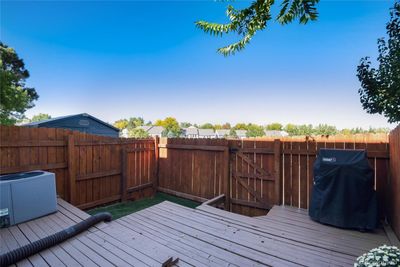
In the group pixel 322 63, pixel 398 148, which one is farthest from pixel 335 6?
pixel 322 63

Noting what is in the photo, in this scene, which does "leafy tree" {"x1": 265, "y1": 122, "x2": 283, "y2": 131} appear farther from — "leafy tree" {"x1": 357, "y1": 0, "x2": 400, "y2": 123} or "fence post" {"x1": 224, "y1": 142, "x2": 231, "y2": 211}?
"fence post" {"x1": 224, "y1": 142, "x2": 231, "y2": 211}

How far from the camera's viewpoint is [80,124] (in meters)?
14.2

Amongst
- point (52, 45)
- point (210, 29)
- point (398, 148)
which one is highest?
point (52, 45)

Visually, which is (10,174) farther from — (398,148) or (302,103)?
(302,103)

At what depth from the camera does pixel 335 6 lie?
4047mm

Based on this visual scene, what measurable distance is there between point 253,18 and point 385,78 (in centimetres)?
380

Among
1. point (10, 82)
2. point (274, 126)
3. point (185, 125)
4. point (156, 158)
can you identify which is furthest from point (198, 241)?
point (185, 125)

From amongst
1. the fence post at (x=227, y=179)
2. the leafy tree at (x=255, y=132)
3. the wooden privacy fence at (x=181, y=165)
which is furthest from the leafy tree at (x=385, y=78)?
the leafy tree at (x=255, y=132)

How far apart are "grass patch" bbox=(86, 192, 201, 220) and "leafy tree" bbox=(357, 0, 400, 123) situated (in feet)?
16.0

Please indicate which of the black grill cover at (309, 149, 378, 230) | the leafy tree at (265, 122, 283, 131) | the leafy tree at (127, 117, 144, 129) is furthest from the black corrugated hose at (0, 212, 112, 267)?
the leafy tree at (127, 117, 144, 129)

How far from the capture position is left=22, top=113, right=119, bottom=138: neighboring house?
12.7 meters

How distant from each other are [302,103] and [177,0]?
1748 cm

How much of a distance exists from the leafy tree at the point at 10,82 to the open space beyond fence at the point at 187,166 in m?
8.23

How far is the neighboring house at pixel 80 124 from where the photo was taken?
1266 centimetres
